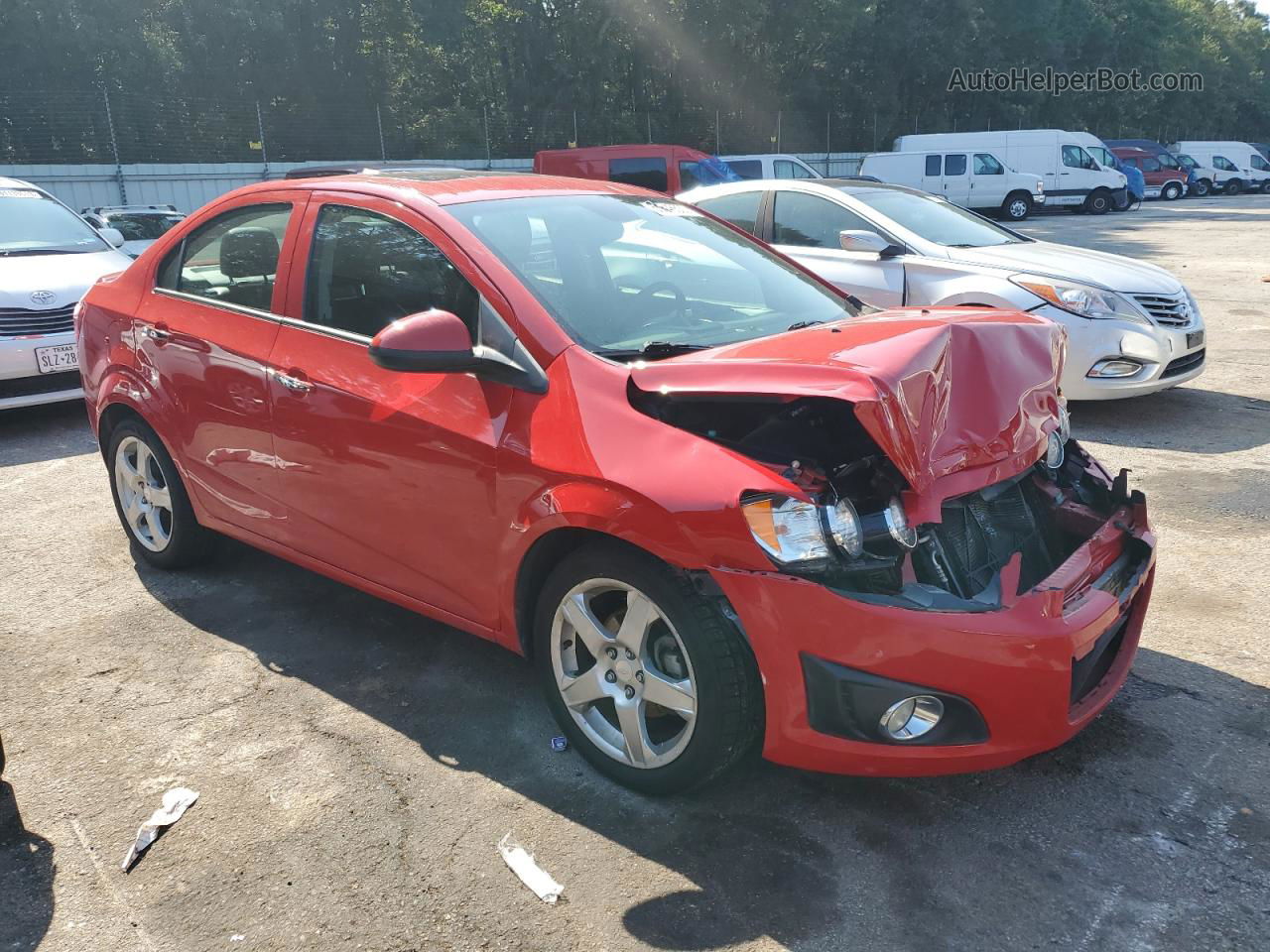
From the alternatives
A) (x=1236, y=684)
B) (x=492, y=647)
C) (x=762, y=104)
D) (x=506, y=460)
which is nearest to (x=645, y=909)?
(x=506, y=460)

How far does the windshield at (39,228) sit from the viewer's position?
7.96 meters

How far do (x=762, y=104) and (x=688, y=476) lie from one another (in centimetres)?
3935

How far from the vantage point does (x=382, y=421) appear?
3307 mm

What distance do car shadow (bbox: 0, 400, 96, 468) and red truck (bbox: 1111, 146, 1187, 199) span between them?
36.1m

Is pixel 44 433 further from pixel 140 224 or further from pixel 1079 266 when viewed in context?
pixel 140 224

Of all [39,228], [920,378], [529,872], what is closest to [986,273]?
[920,378]

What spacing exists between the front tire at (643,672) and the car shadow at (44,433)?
5059 mm

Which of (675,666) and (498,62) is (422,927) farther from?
(498,62)

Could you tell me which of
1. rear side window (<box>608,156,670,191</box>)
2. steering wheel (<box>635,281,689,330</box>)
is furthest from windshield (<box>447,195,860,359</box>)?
rear side window (<box>608,156,670,191</box>)

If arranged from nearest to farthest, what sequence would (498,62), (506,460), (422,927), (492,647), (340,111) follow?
(422,927) < (506,460) < (492,647) < (340,111) < (498,62)

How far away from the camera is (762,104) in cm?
3909

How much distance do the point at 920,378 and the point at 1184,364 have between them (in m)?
5.25

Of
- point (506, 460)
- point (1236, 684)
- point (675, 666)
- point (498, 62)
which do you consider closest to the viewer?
point (675, 666)

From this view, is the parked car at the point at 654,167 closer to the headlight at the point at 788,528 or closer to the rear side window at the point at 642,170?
the rear side window at the point at 642,170
